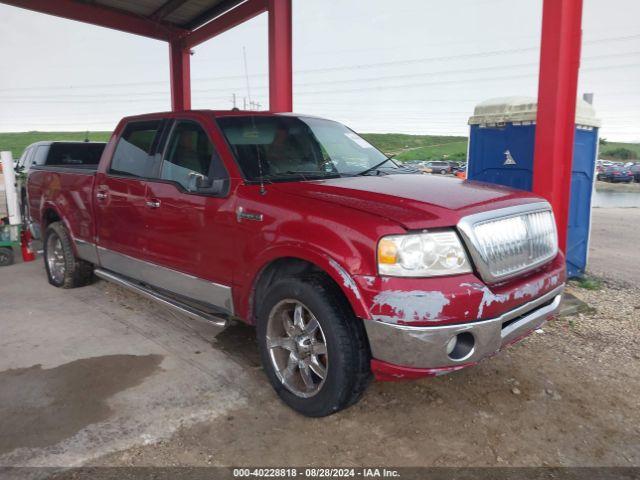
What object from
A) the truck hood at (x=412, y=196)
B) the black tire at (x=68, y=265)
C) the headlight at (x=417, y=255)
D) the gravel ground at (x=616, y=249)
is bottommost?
the gravel ground at (x=616, y=249)

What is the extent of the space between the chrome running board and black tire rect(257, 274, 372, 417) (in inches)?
30.9

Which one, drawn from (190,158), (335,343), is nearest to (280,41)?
(190,158)

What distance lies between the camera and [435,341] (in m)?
2.54

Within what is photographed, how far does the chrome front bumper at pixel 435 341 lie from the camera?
254 centimetres

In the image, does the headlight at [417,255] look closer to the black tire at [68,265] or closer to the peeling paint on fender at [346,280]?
the peeling paint on fender at [346,280]

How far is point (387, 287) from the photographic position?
8.42 ft

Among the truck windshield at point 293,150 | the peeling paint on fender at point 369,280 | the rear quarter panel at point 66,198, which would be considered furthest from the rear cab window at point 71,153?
the peeling paint on fender at point 369,280

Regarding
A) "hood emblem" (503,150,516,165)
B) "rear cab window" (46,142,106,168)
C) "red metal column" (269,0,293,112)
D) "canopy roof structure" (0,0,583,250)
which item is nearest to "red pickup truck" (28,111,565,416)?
"canopy roof structure" (0,0,583,250)

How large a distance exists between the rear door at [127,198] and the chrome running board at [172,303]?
A: 0.23 ft

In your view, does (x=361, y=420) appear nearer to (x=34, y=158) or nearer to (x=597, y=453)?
(x=597, y=453)

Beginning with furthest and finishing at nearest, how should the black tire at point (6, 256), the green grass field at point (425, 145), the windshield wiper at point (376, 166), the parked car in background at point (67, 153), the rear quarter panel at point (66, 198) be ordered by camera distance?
the green grass field at point (425, 145) → the parked car in background at point (67, 153) → the black tire at point (6, 256) → the rear quarter panel at point (66, 198) → the windshield wiper at point (376, 166)

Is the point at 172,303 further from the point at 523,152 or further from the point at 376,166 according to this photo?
the point at 523,152

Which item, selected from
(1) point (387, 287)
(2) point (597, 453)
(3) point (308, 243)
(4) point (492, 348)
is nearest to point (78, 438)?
(3) point (308, 243)

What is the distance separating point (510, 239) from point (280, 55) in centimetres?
638
